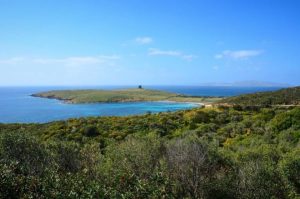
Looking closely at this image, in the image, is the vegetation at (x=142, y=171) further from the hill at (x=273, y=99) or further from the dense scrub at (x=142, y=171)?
the hill at (x=273, y=99)

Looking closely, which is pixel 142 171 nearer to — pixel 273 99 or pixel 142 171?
pixel 142 171

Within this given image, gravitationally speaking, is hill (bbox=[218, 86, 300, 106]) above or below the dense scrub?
above

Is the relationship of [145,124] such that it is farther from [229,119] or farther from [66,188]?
[66,188]

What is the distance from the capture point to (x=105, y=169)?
17594 mm

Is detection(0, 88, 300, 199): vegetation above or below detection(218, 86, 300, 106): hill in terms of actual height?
below

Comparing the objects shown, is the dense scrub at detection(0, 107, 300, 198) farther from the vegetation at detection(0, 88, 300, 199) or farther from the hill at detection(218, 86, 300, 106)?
the hill at detection(218, 86, 300, 106)

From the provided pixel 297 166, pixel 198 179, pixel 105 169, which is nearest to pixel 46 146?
pixel 105 169

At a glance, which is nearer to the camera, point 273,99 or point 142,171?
point 142,171

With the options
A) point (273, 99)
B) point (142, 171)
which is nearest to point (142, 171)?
point (142, 171)

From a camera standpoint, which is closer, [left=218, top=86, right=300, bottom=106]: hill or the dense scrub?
the dense scrub

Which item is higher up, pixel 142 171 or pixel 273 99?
pixel 273 99

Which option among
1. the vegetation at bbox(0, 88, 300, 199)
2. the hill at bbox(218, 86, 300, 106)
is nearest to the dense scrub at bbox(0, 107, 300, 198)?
the vegetation at bbox(0, 88, 300, 199)

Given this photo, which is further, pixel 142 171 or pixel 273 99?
pixel 273 99

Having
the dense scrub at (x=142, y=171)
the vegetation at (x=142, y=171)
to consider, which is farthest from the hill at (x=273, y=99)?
the vegetation at (x=142, y=171)
